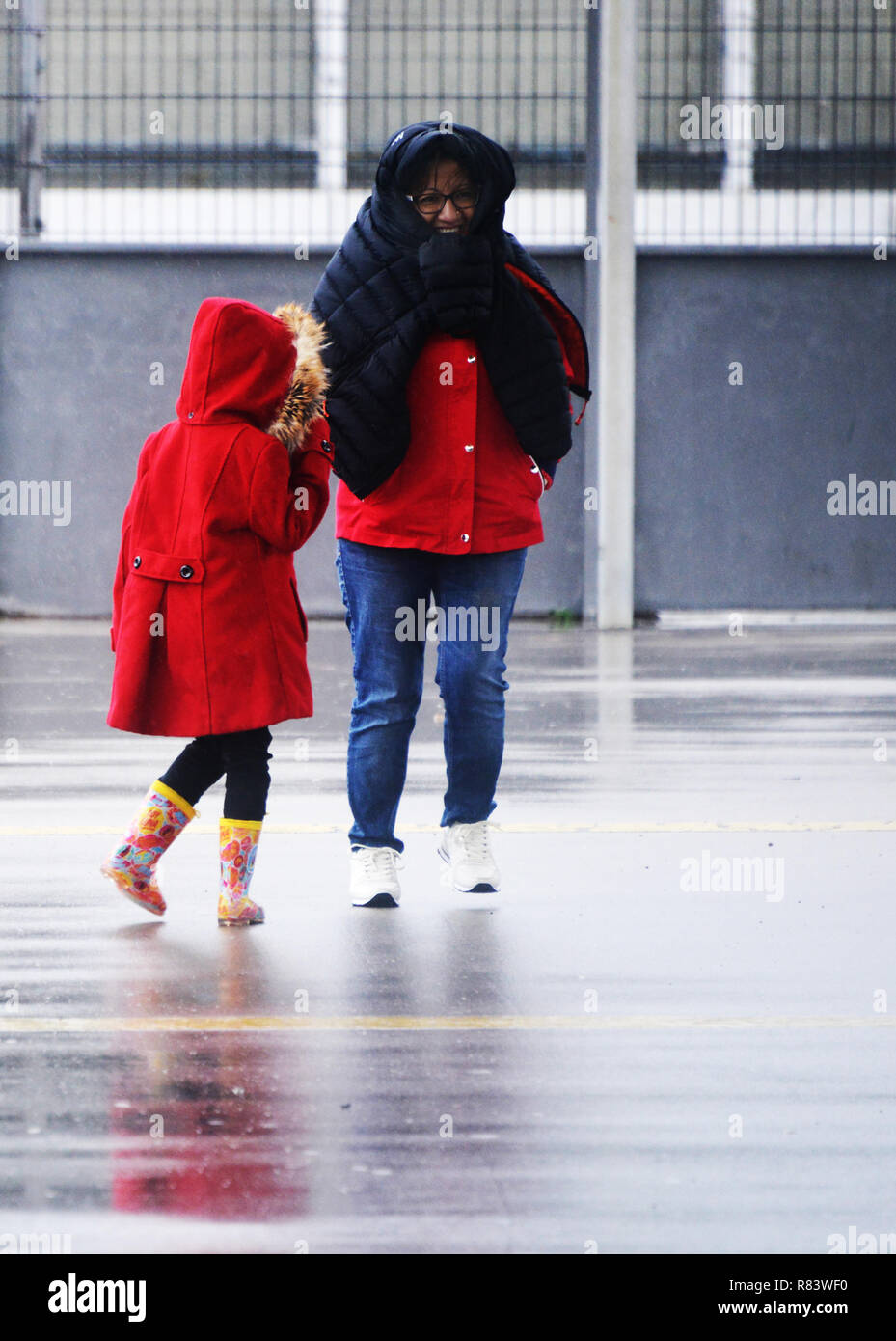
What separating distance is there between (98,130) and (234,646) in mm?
10536

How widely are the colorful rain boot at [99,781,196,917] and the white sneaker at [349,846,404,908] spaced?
0.46 metres

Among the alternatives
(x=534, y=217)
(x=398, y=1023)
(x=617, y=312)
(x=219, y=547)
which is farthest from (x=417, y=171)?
(x=534, y=217)

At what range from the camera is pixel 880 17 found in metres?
14.1

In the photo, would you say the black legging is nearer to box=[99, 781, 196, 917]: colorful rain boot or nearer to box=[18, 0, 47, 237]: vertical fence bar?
box=[99, 781, 196, 917]: colorful rain boot

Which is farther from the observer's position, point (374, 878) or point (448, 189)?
point (374, 878)

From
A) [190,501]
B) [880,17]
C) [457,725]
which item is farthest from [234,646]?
[880,17]

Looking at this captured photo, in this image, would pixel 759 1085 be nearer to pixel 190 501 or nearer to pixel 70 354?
pixel 190 501

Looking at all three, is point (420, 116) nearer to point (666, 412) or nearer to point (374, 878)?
point (666, 412)

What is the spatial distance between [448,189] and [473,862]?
5.31 ft

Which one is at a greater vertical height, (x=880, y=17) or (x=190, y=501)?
(x=880, y=17)

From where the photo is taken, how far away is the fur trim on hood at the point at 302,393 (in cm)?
450

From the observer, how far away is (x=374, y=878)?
15.7 ft

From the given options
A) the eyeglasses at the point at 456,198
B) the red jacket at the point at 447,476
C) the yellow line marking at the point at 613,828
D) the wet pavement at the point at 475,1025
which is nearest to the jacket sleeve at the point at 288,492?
the red jacket at the point at 447,476
